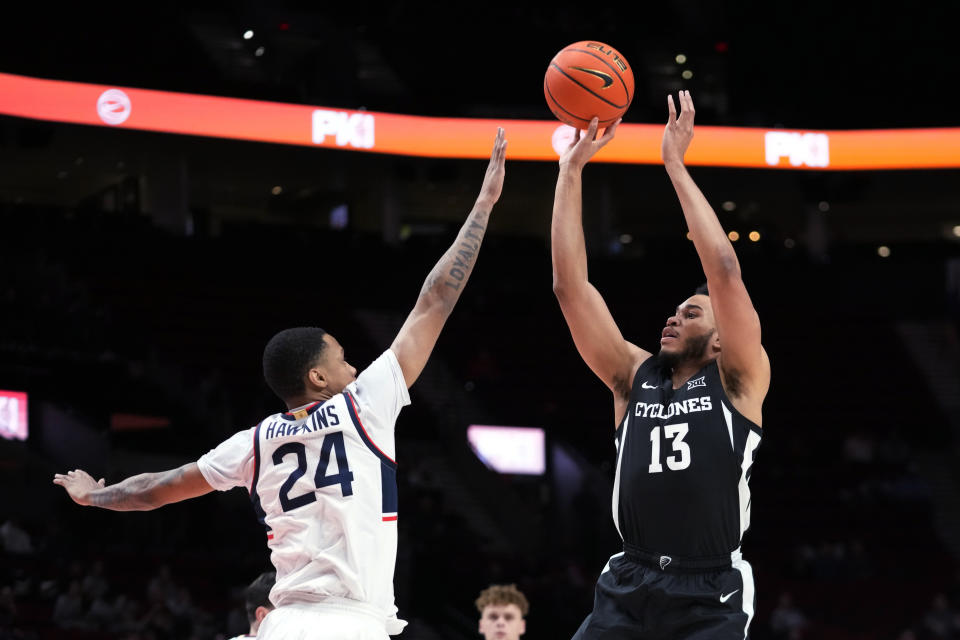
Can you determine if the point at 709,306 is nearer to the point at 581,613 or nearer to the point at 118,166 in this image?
the point at 581,613

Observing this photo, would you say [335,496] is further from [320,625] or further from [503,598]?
[503,598]

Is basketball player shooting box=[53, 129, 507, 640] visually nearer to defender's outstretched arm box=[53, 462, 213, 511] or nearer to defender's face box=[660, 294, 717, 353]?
defender's outstretched arm box=[53, 462, 213, 511]

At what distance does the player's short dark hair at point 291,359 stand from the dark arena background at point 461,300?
7.97 m

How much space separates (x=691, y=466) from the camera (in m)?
4.00

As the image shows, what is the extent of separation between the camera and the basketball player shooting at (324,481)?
374cm

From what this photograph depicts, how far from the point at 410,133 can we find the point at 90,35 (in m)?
5.63

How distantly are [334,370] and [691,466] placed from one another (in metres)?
1.27

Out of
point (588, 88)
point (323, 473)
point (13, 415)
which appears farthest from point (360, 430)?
point (13, 415)

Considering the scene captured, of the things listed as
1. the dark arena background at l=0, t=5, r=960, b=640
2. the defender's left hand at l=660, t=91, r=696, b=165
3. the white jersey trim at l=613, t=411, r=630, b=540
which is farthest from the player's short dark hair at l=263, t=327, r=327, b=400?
the dark arena background at l=0, t=5, r=960, b=640

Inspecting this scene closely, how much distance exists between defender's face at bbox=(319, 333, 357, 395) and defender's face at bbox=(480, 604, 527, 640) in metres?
2.95

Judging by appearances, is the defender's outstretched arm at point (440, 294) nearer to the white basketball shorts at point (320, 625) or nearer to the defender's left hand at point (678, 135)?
the defender's left hand at point (678, 135)

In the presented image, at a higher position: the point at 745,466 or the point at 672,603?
the point at 745,466

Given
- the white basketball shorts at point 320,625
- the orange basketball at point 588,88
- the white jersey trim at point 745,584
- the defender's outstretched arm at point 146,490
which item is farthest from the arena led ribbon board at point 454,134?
the white jersey trim at point 745,584

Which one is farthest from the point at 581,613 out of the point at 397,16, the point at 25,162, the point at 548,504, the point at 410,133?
the point at 25,162
